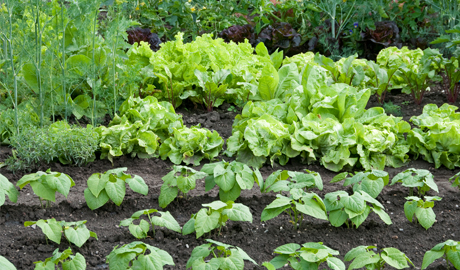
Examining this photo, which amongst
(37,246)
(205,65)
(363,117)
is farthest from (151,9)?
(37,246)

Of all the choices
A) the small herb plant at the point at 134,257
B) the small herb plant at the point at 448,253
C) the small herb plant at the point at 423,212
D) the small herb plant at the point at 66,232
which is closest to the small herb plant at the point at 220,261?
the small herb plant at the point at 134,257

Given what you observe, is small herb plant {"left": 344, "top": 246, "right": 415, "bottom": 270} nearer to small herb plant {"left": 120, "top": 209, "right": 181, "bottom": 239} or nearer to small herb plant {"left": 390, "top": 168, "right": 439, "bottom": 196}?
small herb plant {"left": 390, "top": 168, "right": 439, "bottom": 196}

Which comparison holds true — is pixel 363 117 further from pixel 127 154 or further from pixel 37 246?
pixel 37 246

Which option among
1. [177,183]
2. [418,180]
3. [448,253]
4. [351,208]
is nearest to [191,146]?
[177,183]

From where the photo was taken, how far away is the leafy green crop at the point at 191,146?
3797mm

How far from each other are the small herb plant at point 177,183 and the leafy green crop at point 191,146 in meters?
0.79

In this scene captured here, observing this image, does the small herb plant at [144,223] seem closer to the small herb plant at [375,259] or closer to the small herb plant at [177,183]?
the small herb plant at [177,183]

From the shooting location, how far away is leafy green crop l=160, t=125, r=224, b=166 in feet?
12.5

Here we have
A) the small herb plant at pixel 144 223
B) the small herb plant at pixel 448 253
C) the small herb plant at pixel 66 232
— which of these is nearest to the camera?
the small herb plant at pixel 448 253

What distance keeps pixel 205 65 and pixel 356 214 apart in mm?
2773

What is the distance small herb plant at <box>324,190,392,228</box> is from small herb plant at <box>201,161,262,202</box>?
0.47 meters

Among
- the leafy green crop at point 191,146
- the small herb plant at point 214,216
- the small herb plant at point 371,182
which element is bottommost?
the leafy green crop at point 191,146

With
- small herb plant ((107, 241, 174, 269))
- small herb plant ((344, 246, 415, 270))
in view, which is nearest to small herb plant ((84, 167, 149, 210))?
small herb plant ((107, 241, 174, 269))

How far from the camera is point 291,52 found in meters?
6.52
